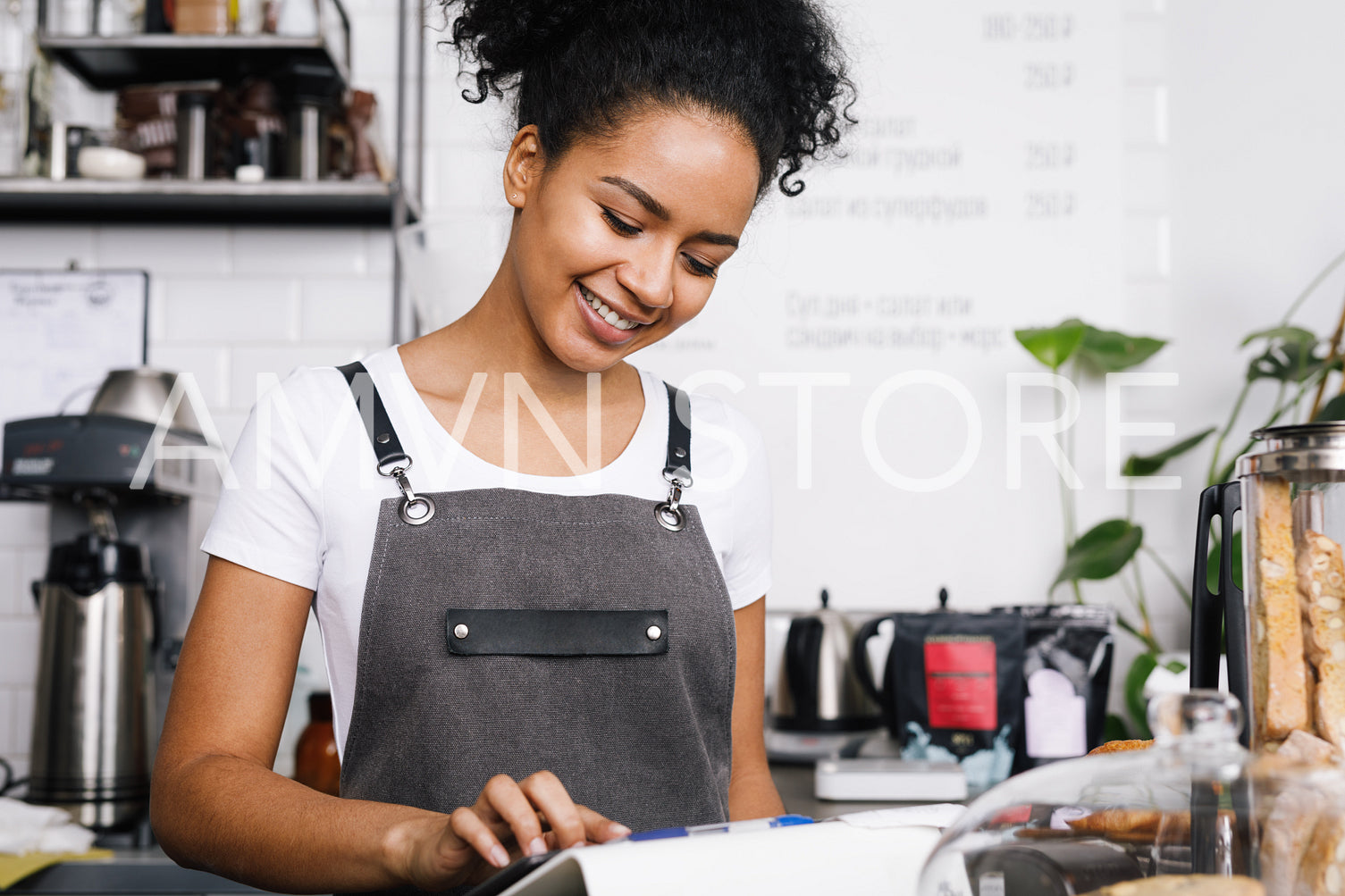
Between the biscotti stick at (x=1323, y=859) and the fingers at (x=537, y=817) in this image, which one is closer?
the biscotti stick at (x=1323, y=859)

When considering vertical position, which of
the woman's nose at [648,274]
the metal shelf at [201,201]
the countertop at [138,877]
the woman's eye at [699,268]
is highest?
the metal shelf at [201,201]

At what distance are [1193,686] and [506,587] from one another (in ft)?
1.89

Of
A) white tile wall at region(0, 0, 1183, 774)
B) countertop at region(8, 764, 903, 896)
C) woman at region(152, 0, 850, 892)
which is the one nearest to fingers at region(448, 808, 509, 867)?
woman at region(152, 0, 850, 892)

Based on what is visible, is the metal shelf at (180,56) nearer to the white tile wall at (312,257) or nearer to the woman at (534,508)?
the white tile wall at (312,257)

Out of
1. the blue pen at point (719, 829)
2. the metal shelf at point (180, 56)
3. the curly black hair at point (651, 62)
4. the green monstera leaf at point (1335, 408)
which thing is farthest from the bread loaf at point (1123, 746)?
the metal shelf at point (180, 56)

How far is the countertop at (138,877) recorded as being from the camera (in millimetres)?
1471

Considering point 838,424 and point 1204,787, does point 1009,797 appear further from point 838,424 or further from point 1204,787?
point 838,424

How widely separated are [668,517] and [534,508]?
0.14m

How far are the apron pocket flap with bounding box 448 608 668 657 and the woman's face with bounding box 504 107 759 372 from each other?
8.9 inches

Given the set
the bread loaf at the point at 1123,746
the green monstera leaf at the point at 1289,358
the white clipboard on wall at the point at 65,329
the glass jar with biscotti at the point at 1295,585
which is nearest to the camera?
the glass jar with biscotti at the point at 1295,585

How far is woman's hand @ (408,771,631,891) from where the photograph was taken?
556 mm

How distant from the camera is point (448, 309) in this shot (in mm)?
1818

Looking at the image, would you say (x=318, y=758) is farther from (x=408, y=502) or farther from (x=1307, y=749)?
(x=1307, y=749)

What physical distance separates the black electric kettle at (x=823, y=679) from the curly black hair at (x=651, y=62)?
2.91 feet
